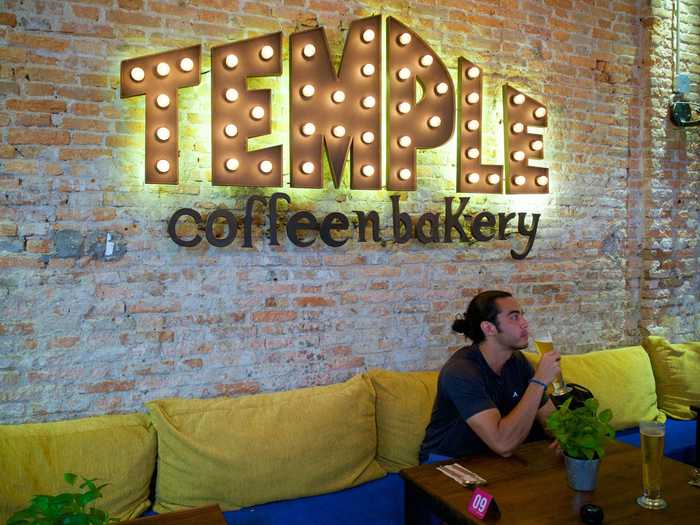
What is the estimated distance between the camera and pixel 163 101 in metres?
2.77

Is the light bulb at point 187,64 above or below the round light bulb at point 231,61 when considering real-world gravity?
below

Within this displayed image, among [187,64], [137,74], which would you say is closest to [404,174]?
[187,64]

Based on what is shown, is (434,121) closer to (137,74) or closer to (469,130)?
(469,130)

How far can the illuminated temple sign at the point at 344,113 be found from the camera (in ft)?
9.16

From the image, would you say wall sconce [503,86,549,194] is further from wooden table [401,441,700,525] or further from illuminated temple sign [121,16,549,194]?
wooden table [401,441,700,525]

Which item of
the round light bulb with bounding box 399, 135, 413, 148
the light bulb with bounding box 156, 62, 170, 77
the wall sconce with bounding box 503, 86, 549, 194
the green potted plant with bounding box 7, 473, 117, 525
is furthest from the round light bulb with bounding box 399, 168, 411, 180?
the green potted plant with bounding box 7, 473, 117, 525

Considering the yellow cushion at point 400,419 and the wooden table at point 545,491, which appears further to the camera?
the yellow cushion at point 400,419

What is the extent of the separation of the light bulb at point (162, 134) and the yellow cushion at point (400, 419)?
1606 millimetres

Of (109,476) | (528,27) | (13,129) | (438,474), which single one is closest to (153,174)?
(13,129)

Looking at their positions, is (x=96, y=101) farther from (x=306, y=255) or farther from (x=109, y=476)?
(x=109, y=476)

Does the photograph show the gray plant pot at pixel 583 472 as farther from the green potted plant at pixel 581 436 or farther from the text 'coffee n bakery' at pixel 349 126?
the text 'coffee n bakery' at pixel 349 126

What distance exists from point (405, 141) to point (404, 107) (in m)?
0.19

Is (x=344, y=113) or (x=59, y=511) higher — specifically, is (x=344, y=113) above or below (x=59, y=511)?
above

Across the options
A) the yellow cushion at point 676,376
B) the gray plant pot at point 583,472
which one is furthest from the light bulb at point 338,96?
the yellow cushion at point 676,376
